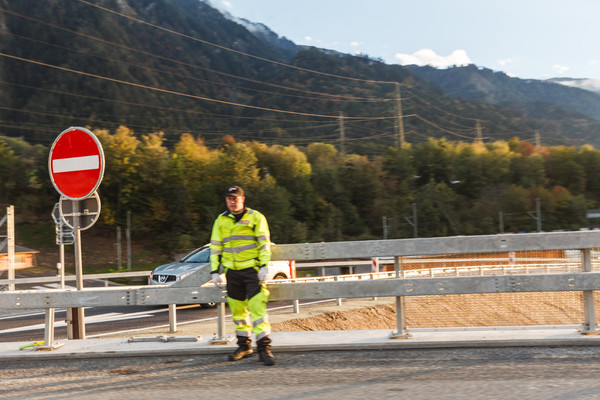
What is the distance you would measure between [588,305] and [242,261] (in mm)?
3690

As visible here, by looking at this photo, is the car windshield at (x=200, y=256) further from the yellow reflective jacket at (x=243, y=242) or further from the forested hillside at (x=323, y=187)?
the forested hillside at (x=323, y=187)

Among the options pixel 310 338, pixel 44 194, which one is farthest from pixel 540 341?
pixel 44 194

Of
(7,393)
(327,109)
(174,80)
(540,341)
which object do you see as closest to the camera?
(7,393)

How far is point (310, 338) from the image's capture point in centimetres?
659

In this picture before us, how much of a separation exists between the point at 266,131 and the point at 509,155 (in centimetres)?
3697

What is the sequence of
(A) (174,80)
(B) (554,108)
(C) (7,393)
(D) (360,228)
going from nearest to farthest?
(C) (7,393), (D) (360,228), (A) (174,80), (B) (554,108)

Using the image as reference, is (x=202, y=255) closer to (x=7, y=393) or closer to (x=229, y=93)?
(x=7, y=393)

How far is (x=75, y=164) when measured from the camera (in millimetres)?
7145

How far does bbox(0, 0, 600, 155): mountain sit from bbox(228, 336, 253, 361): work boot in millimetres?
62105

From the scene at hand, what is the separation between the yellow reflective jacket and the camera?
6.12 meters

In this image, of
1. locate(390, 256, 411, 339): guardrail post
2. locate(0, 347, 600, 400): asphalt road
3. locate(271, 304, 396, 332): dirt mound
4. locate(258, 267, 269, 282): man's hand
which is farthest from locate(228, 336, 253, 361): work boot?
locate(271, 304, 396, 332): dirt mound

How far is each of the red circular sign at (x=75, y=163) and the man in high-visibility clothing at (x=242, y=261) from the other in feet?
6.34

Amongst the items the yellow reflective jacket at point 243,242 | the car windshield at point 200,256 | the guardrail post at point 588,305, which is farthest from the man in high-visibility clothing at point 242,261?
the car windshield at point 200,256

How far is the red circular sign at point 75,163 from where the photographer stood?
709 cm
